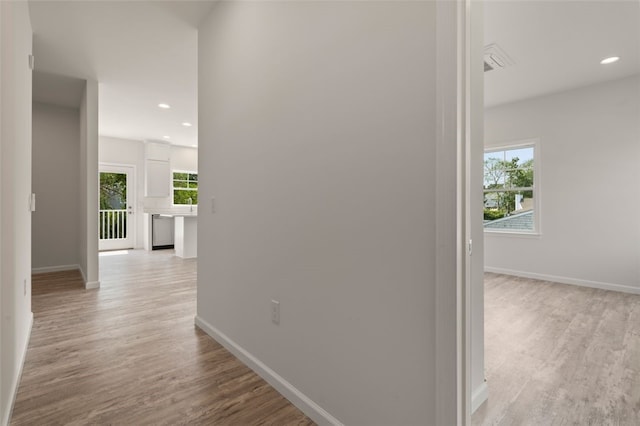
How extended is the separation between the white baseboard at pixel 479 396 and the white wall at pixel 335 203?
2.11 feet

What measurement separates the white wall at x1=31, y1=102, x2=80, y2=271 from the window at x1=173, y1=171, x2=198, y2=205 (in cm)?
283

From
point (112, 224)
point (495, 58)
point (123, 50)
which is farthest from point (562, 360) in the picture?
point (112, 224)

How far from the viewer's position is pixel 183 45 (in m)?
3.02

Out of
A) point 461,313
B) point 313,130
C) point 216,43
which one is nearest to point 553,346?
point 461,313

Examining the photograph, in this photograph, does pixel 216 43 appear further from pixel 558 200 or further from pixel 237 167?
pixel 558 200

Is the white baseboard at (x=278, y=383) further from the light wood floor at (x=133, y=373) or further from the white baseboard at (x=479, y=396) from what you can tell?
the white baseboard at (x=479, y=396)

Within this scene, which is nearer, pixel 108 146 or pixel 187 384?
pixel 187 384

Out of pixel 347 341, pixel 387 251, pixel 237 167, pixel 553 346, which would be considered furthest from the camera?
pixel 553 346

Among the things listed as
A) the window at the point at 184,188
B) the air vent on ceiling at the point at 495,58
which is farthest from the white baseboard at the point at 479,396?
the window at the point at 184,188

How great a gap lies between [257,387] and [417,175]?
4.78 ft

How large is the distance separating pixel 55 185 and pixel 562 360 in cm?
667

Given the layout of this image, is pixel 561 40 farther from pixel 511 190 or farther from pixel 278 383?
pixel 278 383

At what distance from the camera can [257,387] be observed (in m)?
1.74

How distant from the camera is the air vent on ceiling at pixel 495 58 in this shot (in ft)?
9.96
